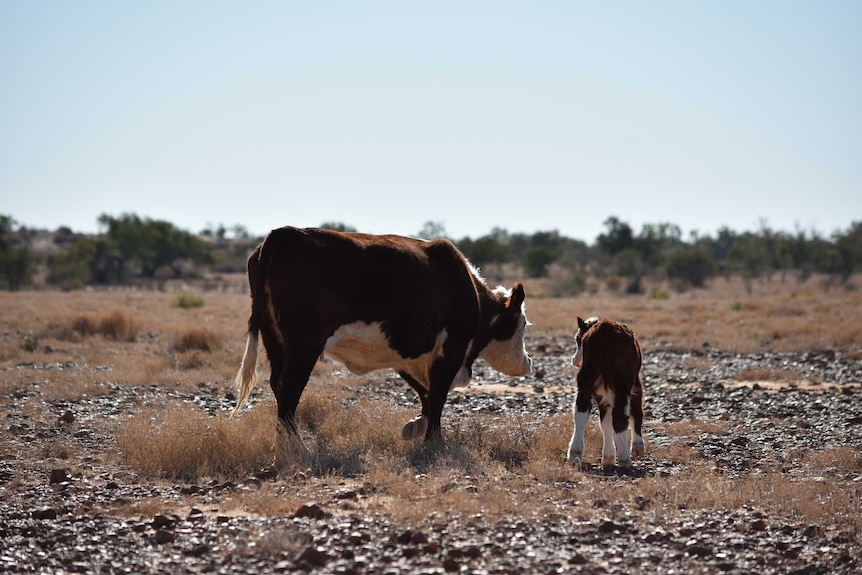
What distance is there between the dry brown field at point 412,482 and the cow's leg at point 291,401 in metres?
0.26

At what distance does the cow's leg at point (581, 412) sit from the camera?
9.30m

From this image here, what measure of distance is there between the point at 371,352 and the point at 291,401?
1.21 metres

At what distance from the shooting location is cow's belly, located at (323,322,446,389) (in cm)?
948

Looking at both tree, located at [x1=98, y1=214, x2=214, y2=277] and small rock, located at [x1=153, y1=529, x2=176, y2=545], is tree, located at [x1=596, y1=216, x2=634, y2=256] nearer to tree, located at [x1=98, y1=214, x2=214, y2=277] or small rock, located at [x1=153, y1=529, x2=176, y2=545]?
tree, located at [x1=98, y1=214, x2=214, y2=277]

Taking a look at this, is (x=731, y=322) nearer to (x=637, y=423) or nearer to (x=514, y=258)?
(x=637, y=423)

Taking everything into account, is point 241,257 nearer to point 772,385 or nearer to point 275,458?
point 772,385

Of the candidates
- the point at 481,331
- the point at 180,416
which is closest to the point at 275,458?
the point at 180,416

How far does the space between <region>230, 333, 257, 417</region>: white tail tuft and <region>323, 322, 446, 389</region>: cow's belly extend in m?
0.75

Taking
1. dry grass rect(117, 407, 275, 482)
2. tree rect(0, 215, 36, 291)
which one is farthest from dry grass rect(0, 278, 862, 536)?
tree rect(0, 215, 36, 291)

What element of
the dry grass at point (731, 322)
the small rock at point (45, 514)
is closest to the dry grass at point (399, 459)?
the small rock at point (45, 514)

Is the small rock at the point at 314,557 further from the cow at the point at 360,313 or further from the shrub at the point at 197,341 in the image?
the shrub at the point at 197,341

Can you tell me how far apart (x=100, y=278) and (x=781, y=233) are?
5603 cm

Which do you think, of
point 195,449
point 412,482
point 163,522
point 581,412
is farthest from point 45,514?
point 581,412

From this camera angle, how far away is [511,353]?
474 inches
